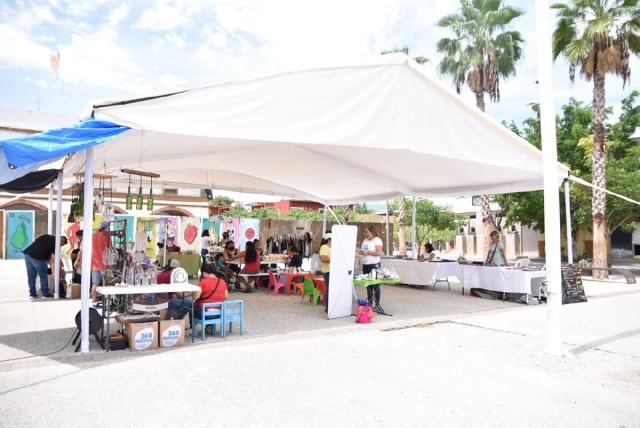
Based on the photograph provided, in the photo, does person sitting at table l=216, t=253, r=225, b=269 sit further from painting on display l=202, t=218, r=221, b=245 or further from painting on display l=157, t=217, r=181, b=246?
painting on display l=202, t=218, r=221, b=245

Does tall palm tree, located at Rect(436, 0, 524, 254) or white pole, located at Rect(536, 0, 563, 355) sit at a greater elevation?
tall palm tree, located at Rect(436, 0, 524, 254)

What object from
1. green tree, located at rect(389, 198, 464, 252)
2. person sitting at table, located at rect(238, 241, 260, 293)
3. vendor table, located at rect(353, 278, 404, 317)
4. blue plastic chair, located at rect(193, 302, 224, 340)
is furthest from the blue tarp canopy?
green tree, located at rect(389, 198, 464, 252)

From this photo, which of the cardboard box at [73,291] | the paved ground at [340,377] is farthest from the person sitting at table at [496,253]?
the cardboard box at [73,291]

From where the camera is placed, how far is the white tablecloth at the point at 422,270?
40.7 ft

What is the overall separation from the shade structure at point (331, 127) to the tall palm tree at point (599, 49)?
557cm

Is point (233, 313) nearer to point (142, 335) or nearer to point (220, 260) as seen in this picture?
point (142, 335)

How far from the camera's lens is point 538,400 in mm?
4383

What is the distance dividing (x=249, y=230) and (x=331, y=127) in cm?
1565

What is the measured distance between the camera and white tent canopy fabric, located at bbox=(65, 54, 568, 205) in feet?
20.8

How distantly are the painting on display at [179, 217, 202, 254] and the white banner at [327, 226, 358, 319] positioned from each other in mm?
11725

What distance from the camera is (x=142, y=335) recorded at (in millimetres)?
6008

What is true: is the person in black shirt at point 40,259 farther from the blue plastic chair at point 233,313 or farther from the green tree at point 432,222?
the green tree at point 432,222

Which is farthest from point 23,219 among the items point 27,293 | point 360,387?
point 360,387

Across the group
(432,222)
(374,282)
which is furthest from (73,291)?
(432,222)
